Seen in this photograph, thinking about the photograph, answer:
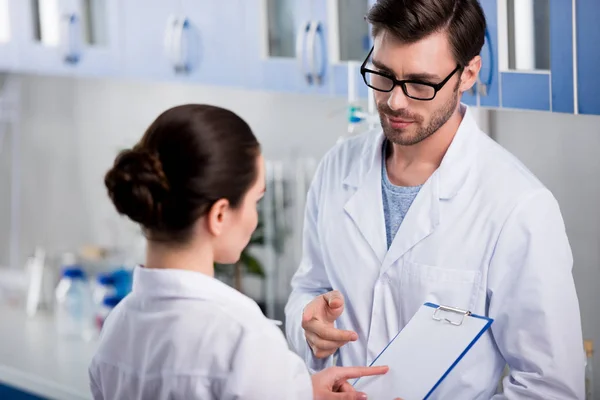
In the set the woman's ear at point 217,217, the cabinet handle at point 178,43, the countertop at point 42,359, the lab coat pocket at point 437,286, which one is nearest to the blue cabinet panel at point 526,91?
the lab coat pocket at point 437,286

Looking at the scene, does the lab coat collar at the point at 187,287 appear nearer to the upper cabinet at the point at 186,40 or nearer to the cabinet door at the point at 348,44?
the cabinet door at the point at 348,44

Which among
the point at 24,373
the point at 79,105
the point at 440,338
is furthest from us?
the point at 79,105

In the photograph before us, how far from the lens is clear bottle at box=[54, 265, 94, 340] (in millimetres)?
A: 3199

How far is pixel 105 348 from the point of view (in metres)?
1.42

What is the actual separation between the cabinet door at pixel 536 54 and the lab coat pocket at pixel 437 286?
0.35 m

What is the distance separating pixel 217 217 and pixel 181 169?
91 mm

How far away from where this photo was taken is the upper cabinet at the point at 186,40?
251 centimetres

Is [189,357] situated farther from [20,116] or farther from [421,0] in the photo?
[20,116]

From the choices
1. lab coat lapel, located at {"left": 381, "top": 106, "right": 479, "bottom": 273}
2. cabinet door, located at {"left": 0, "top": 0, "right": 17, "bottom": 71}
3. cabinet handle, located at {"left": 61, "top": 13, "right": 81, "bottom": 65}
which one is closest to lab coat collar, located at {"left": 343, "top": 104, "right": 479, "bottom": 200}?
lab coat lapel, located at {"left": 381, "top": 106, "right": 479, "bottom": 273}

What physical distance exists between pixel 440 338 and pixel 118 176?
579mm

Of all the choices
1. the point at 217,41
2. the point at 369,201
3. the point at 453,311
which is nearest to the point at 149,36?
the point at 217,41

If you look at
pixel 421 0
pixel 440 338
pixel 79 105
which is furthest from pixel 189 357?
pixel 79 105

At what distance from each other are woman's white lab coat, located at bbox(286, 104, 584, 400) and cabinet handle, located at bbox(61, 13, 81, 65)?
4.11 feet

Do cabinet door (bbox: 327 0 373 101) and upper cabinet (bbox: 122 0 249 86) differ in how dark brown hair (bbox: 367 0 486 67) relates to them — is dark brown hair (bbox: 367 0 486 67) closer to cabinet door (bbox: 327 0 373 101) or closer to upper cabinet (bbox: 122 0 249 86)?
cabinet door (bbox: 327 0 373 101)
